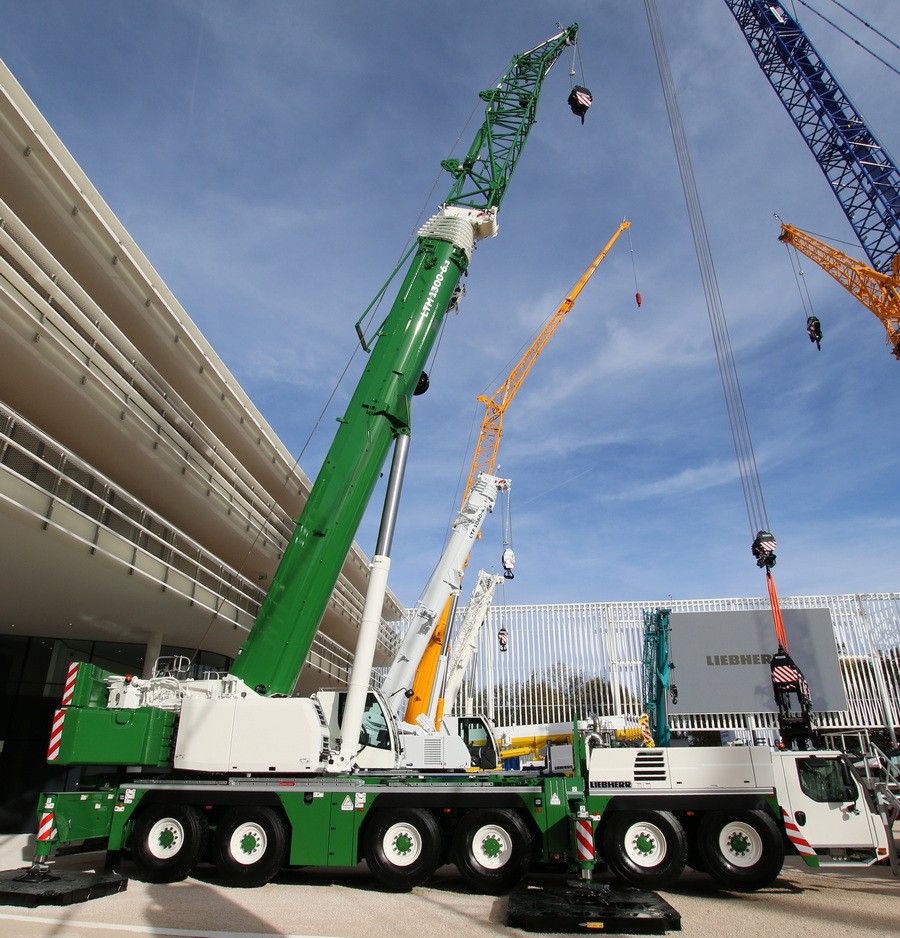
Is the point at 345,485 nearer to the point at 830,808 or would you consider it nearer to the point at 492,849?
the point at 492,849

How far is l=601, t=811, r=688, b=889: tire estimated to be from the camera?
31.6 feet

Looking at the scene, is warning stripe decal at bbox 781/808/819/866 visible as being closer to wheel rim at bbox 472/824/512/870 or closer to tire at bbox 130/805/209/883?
wheel rim at bbox 472/824/512/870

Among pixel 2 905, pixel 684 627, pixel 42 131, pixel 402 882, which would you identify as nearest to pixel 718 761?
pixel 402 882

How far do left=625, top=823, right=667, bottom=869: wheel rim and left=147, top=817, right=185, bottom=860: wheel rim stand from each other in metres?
7.01

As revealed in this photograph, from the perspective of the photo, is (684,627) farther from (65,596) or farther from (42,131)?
(42,131)

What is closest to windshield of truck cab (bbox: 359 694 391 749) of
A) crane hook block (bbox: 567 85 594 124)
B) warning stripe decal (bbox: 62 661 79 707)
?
warning stripe decal (bbox: 62 661 79 707)

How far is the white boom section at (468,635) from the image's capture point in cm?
2294

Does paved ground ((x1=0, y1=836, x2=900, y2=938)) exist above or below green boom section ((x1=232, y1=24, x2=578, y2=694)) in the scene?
below

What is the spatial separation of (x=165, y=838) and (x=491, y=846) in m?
5.30

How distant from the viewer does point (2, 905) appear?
8211 millimetres

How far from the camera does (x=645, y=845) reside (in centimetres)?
980

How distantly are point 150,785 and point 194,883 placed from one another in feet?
5.52

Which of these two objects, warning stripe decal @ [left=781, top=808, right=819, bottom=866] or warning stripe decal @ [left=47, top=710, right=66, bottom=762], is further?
warning stripe decal @ [left=47, top=710, right=66, bottom=762]

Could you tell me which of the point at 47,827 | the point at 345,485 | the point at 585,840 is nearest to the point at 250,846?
the point at 47,827
